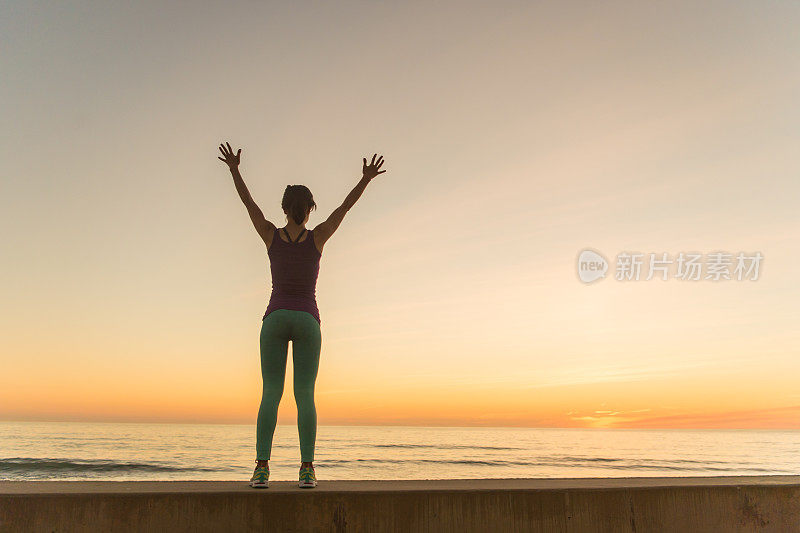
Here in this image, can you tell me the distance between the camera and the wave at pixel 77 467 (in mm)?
30102

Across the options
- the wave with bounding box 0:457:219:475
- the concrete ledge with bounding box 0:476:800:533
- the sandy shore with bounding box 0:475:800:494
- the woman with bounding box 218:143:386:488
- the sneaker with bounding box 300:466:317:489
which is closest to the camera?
the concrete ledge with bounding box 0:476:800:533

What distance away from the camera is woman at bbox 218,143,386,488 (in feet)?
14.0

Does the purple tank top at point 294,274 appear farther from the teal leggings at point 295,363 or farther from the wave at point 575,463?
the wave at point 575,463

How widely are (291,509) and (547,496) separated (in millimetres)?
1877

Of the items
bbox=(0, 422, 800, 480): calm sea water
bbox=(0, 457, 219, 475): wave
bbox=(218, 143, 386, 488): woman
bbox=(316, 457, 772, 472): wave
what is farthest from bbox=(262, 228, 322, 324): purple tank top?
bbox=(316, 457, 772, 472): wave

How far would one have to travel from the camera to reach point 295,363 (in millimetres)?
4395

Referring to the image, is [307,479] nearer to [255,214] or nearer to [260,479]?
[260,479]

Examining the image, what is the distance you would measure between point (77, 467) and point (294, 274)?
112ft

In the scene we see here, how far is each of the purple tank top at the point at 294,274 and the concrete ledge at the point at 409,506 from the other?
4.40 feet

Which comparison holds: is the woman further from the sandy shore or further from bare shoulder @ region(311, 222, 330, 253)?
the sandy shore

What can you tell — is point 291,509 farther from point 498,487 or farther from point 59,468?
point 59,468

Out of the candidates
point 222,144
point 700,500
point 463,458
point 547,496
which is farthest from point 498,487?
point 463,458

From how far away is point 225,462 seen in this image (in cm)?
3588

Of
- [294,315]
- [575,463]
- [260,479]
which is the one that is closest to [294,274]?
[294,315]
